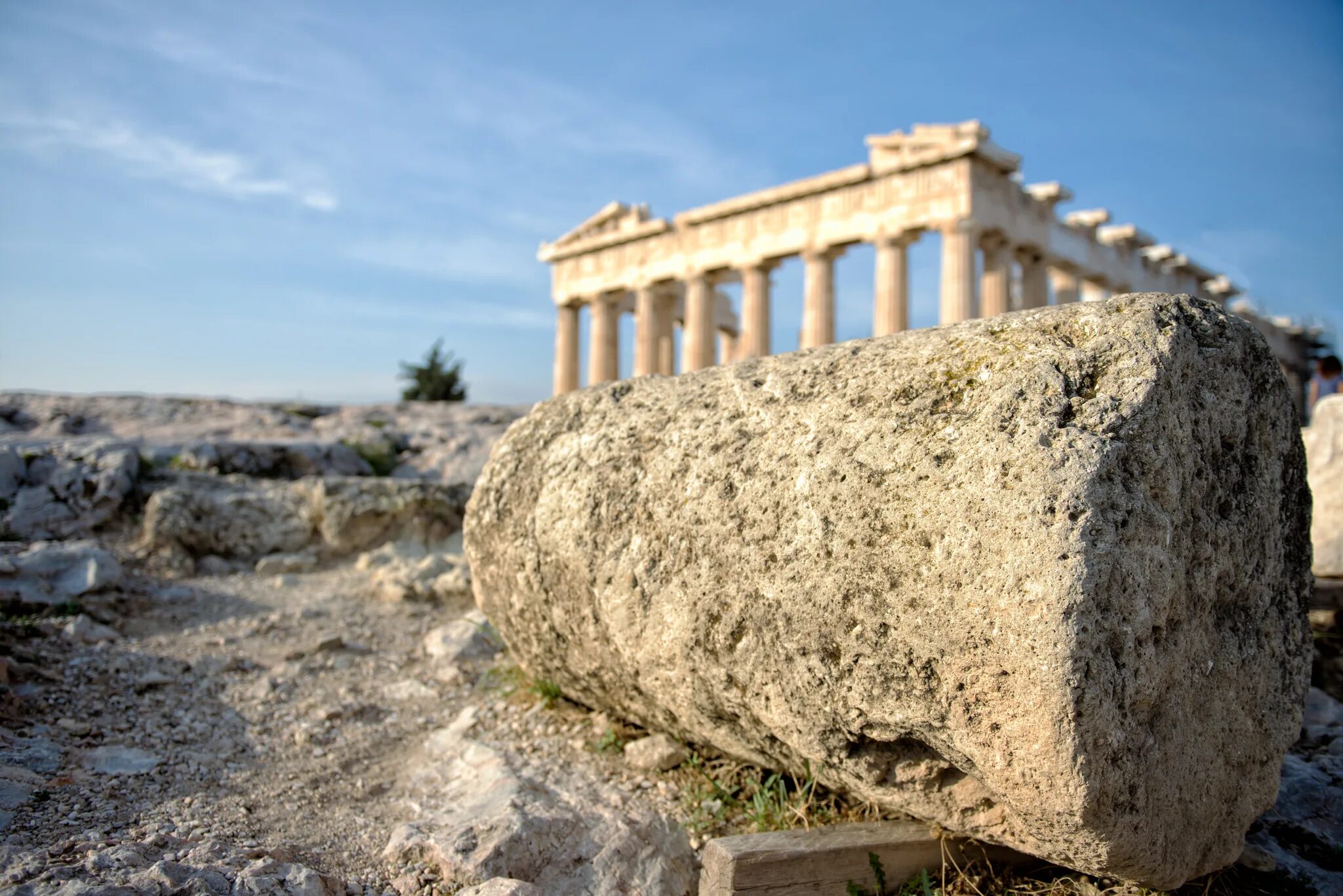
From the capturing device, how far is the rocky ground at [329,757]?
9.37 feet

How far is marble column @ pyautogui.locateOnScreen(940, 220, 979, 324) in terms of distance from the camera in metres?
16.6

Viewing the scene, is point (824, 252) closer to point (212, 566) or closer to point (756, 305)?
point (756, 305)

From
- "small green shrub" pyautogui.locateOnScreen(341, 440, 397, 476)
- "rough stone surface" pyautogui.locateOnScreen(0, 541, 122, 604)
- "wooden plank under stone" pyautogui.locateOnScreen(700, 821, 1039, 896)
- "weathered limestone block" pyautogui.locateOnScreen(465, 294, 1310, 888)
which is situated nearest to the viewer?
"weathered limestone block" pyautogui.locateOnScreen(465, 294, 1310, 888)

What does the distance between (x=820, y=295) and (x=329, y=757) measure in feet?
53.7

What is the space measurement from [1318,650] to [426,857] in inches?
174

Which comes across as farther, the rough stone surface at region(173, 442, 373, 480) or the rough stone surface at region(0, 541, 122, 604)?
the rough stone surface at region(173, 442, 373, 480)

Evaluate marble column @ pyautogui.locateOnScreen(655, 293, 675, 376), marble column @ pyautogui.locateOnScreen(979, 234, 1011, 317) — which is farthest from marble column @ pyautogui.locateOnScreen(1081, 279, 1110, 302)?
marble column @ pyautogui.locateOnScreen(655, 293, 675, 376)

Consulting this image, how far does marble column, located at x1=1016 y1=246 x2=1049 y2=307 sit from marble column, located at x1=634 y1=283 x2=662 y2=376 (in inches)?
350

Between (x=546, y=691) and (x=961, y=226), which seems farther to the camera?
(x=961, y=226)

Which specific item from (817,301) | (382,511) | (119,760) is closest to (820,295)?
(817,301)

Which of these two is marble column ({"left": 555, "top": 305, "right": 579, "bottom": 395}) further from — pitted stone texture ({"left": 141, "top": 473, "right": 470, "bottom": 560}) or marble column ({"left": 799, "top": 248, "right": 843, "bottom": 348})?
pitted stone texture ({"left": 141, "top": 473, "right": 470, "bottom": 560})

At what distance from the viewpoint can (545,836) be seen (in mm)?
3051

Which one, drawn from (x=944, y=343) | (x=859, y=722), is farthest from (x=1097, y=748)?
(x=944, y=343)

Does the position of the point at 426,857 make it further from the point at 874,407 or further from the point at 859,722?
the point at 874,407
